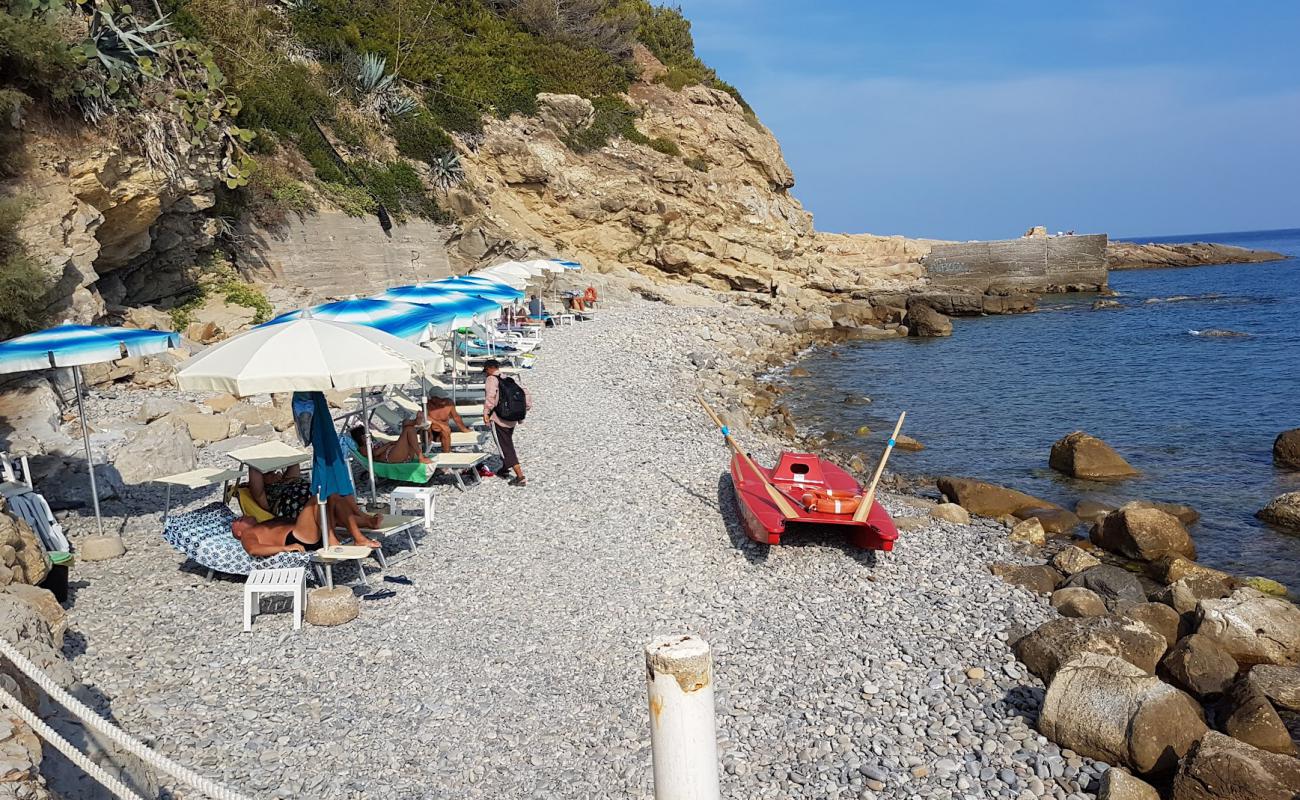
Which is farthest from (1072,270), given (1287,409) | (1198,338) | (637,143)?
(1287,409)

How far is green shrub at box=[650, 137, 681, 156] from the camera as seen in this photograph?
130 feet

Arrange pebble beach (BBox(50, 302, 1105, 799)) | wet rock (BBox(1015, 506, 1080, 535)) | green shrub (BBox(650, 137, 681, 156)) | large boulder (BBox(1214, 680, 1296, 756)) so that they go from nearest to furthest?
pebble beach (BBox(50, 302, 1105, 799))
large boulder (BBox(1214, 680, 1296, 756))
wet rock (BBox(1015, 506, 1080, 535))
green shrub (BBox(650, 137, 681, 156))

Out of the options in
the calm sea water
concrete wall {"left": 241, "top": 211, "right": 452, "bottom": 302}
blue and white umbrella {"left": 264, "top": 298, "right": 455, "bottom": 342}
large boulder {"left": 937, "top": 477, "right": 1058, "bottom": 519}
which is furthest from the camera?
concrete wall {"left": 241, "top": 211, "right": 452, "bottom": 302}

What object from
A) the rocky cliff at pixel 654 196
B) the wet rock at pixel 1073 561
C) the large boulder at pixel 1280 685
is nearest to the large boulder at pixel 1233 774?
the large boulder at pixel 1280 685

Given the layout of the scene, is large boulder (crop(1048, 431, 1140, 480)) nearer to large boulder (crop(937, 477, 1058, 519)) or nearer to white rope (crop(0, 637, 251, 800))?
large boulder (crop(937, 477, 1058, 519))

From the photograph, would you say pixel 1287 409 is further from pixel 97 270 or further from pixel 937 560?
pixel 97 270

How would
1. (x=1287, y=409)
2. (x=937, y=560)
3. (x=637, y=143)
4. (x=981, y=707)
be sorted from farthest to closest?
(x=637, y=143)
(x=1287, y=409)
(x=937, y=560)
(x=981, y=707)

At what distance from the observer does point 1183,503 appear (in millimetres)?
12992

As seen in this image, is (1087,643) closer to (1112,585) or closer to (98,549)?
(1112,585)

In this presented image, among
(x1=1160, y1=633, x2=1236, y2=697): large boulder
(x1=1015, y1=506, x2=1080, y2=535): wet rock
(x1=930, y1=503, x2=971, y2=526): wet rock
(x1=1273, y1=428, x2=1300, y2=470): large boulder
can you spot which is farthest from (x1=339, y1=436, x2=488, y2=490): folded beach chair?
(x1=1273, y1=428, x2=1300, y2=470): large boulder

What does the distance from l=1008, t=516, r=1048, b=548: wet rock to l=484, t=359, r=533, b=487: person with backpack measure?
21.0 ft

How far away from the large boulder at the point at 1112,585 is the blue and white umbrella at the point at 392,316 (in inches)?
317

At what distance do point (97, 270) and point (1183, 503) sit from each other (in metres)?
19.0

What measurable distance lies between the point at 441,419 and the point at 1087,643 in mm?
8198
